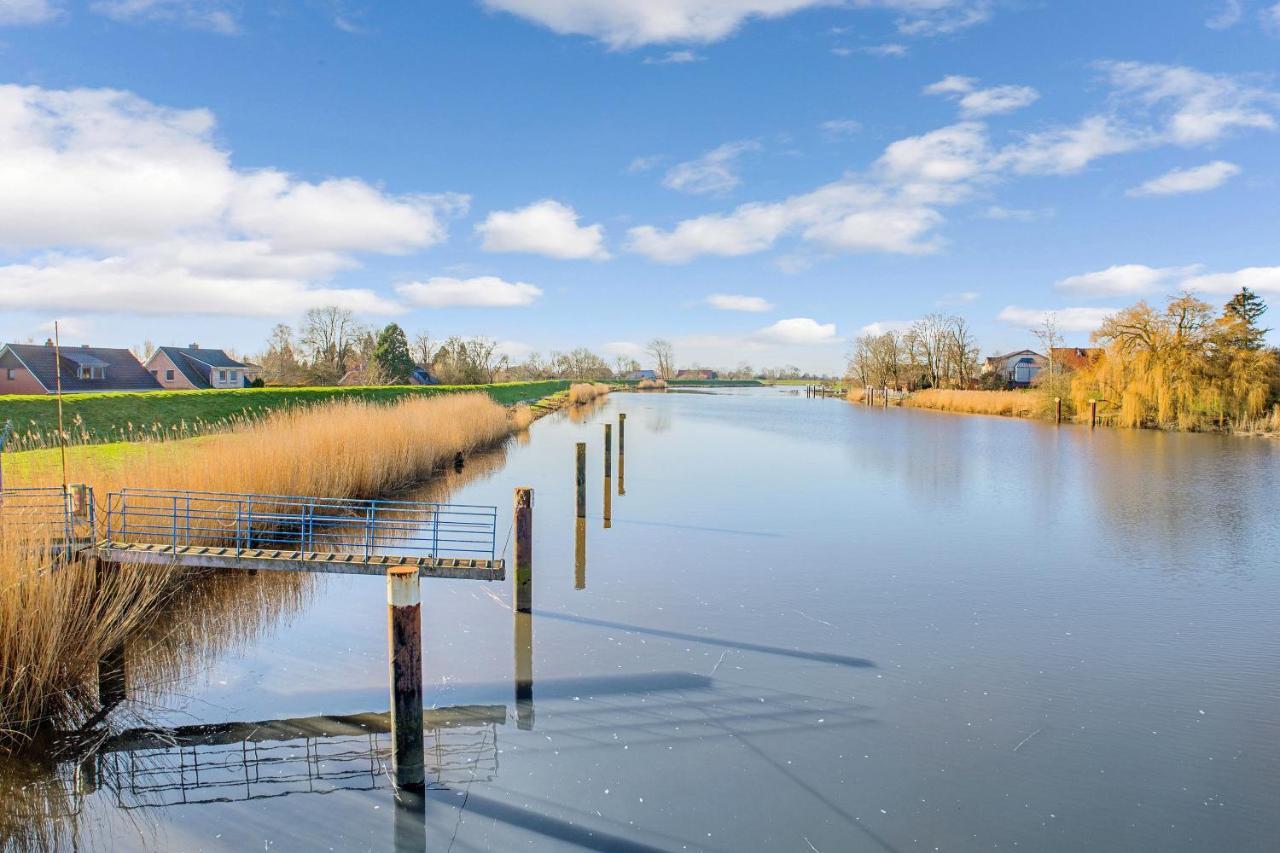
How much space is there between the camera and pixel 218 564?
24.5 ft

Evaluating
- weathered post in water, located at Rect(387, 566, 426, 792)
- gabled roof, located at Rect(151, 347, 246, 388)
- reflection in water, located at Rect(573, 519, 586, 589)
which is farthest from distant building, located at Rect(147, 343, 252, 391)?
weathered post in water, located at Rect(387, 566, 426, 792)

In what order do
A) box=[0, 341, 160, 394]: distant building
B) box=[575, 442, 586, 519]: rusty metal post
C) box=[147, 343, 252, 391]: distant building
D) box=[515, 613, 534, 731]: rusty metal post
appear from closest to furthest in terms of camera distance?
box=[515, 613, 534, 731]: rusty metal post, box=[575, 442, 586, 519]: rusty metal post, box=[0, 341, 160, 394]: distant building, box=[147, 343, 252, 391]: distant building

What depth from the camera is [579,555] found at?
11.7 metres

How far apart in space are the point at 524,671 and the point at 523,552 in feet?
5.35

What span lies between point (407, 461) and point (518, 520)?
10.1 m

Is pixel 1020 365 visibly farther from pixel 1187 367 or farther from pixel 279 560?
pixel 279 560

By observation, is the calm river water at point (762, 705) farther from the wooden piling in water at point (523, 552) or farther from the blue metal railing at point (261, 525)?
the blue metal railing at point (261, 525)

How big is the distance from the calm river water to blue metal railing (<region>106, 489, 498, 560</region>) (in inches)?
31.8

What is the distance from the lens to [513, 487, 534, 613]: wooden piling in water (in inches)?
332

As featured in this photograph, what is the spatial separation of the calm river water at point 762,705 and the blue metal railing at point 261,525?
2.65 ft

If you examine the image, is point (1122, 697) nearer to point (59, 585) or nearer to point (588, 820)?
point (588, 820)

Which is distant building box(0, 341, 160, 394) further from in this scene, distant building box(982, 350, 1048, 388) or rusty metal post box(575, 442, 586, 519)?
distant building box(982, 350, 1048, 388)

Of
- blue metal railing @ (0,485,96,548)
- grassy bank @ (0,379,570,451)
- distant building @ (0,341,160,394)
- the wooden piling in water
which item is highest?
distant building @ (0,341,160,394)

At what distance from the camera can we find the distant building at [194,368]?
45.2m
